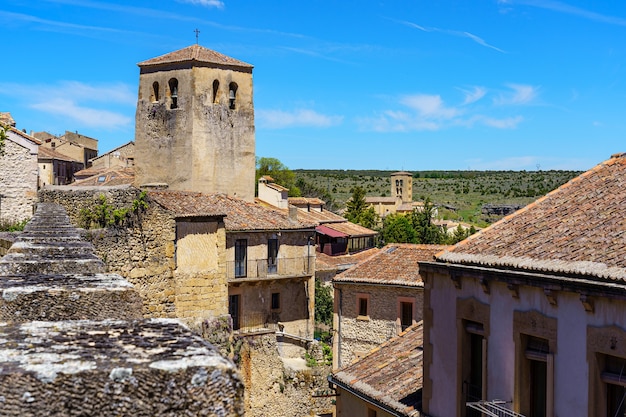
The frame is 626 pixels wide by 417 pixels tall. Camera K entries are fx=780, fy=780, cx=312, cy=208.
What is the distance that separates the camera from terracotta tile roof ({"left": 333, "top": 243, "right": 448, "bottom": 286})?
89.1 feet

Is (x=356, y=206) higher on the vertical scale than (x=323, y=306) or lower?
higher

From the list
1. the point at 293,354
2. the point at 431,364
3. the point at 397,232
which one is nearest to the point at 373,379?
the point at 431,364

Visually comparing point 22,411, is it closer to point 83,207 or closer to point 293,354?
point 83,207

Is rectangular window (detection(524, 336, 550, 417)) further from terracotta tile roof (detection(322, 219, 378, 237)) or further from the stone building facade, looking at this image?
terracotta tile roof (detection(322, 219, 378, 237))

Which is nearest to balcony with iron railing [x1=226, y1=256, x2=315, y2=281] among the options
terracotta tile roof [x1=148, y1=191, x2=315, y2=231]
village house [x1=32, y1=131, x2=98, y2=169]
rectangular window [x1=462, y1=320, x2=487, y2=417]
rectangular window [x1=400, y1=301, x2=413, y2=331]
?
terracotta tile roof [x1=148, y1=191, x2=315, y2=231]

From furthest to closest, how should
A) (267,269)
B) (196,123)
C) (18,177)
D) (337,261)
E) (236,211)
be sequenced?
(337,261) < (196,123) < (267,269) < (236,211) < (18,177)

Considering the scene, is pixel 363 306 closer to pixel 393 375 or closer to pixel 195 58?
pixel 393 375

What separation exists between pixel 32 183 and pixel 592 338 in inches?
590

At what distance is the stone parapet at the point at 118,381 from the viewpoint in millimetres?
1545

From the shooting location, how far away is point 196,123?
4038 cm

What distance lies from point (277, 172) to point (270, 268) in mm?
49838

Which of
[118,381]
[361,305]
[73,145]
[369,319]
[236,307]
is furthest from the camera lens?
[73,145]

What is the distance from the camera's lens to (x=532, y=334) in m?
8.95

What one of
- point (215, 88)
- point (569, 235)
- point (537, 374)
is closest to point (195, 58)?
point (215, 88)
